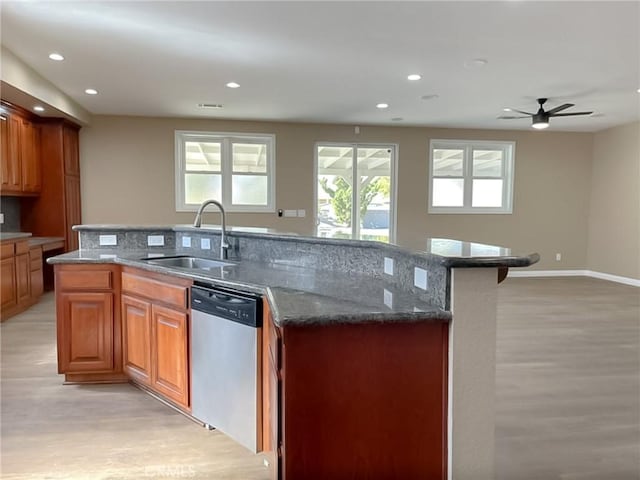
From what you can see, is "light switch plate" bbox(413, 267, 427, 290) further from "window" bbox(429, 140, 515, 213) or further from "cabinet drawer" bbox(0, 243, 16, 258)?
"window" bbox(429, 140, 515, 213)

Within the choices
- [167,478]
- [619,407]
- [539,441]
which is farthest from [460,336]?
[619,407]

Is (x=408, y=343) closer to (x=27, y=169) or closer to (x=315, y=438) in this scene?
(x=315, y=438)

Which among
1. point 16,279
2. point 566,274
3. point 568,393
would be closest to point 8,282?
point 16,279

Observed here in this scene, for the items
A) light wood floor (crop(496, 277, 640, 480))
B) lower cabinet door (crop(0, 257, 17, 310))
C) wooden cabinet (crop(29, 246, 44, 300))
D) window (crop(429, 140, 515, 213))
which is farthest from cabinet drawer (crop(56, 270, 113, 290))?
window (crop(429, 140, 515, 213))

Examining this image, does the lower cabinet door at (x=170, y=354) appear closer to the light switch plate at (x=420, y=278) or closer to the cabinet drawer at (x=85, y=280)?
the cabinet drawer at (x=85, y=280)

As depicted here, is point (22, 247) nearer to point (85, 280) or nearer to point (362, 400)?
point (85, 280)

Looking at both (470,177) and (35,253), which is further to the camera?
(470,177)

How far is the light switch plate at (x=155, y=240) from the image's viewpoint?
11.4 feet

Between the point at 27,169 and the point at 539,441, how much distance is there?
6238 mm

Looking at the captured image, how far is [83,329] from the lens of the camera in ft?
9.36

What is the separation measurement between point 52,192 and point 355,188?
4.55m

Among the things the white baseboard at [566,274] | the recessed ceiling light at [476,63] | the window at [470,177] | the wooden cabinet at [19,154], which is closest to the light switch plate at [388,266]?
the recessed ceiling light at [476,63]

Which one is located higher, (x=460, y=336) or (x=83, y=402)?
(x=460, y=336)

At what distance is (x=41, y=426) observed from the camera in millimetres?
2379
